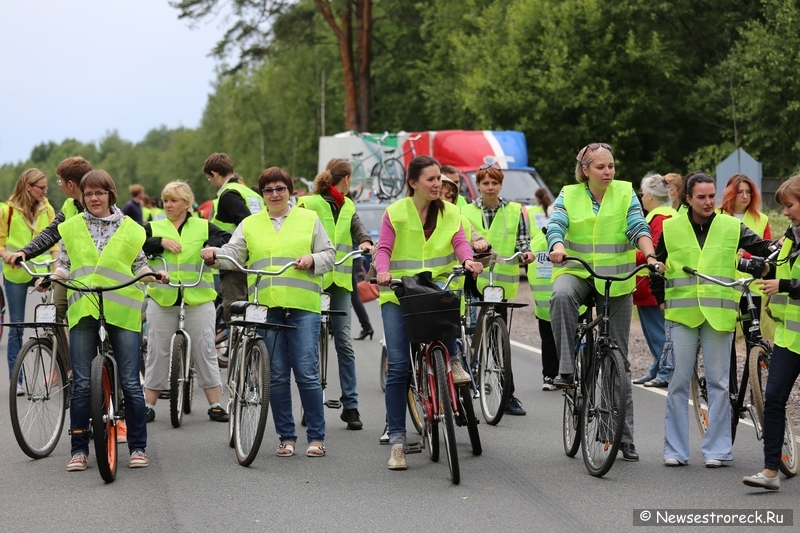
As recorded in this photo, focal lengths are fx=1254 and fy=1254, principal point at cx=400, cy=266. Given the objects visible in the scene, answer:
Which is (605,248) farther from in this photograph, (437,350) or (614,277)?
(437,350)

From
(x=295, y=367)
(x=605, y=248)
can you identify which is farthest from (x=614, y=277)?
(x=295, y=367)

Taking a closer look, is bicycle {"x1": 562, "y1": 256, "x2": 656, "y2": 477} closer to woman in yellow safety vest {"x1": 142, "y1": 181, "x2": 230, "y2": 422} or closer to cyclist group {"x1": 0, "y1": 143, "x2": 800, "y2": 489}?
cyclist group {"x1": 0, "y1": 143, "x2": 800, "y2": 489}

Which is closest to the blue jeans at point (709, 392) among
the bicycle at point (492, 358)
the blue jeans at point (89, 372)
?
the bicycle at point (492, 358)

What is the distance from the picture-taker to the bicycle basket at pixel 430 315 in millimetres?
7742

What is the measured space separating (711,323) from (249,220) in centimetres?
321

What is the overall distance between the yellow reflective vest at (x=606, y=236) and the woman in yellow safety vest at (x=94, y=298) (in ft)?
8.96

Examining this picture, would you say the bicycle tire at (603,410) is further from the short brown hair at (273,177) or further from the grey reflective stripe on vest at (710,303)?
the short brown hair at (273,177)

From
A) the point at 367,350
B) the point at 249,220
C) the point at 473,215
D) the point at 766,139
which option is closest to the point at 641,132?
the point at 766,139

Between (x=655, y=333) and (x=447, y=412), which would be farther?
(x=655, y=333)

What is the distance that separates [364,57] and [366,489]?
4163cm

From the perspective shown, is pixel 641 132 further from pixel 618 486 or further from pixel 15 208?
pixel 618 486

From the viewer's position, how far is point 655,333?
12172 millimetres

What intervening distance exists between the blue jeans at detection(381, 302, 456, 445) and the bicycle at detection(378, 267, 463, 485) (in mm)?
209

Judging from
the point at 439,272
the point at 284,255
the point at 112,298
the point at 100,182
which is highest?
the point at 100,182
